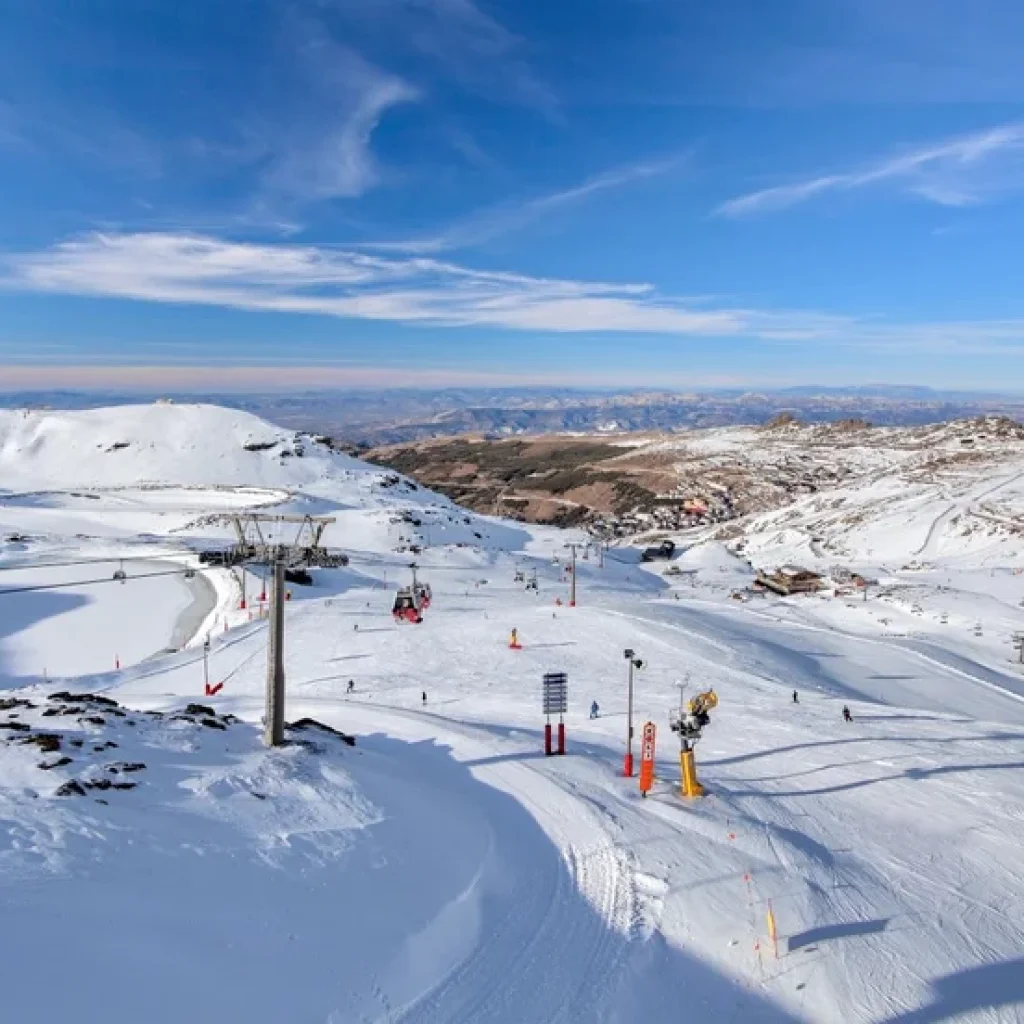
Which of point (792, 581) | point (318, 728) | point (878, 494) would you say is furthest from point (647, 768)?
point (878, 494)

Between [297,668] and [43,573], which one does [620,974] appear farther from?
[43,573]

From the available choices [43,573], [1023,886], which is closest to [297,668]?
[1023,886]

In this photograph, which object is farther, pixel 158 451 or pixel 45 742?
pixel 158 451

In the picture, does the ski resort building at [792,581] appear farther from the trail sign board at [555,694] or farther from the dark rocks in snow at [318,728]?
the dark rocks in snow at [318,728]

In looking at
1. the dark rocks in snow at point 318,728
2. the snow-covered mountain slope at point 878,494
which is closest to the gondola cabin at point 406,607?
the dark rocks in snow at point 318,728

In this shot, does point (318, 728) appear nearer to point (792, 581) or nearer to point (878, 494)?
point (792, 581)

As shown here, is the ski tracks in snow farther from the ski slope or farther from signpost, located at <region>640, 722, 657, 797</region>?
signpost, located at <region>640, 722, 657, 797</region>
